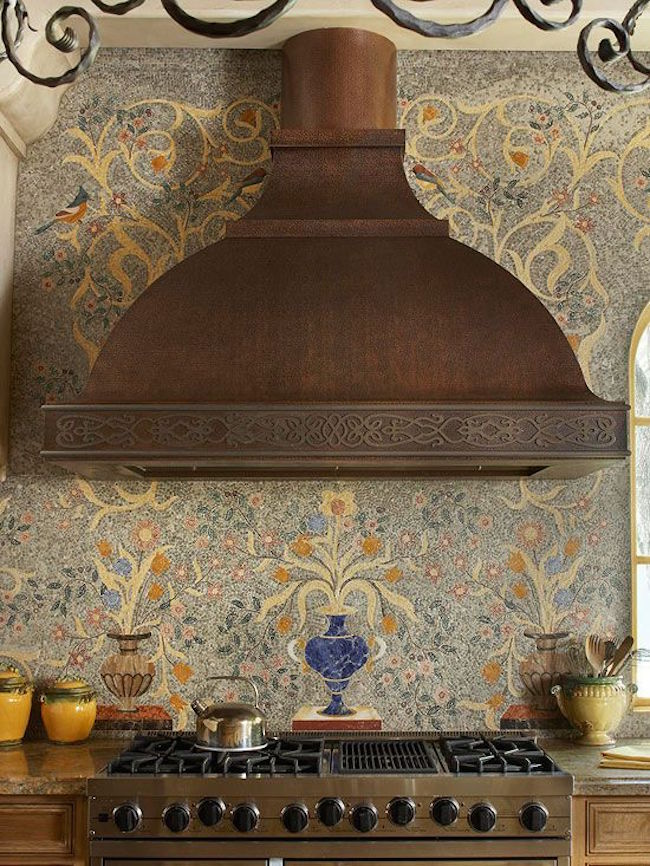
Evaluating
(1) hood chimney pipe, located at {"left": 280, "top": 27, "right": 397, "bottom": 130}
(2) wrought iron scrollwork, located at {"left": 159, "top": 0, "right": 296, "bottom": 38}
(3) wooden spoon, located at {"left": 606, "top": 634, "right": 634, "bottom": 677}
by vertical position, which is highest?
(1) hood chimney pipe, located at {"left": 280, "top": 27, "right": 397, "bottom": 130}

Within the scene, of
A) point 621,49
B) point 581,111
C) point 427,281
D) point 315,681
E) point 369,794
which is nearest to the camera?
point 621,49

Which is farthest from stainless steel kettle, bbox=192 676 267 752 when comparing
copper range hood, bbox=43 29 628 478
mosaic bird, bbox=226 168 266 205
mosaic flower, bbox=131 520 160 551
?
mosaic bird, bbox=226 168 266 205

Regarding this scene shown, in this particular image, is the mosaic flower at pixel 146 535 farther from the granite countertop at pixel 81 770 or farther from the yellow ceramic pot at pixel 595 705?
the yellow ceramic pot at pixel 595 705

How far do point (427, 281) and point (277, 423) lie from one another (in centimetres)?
55

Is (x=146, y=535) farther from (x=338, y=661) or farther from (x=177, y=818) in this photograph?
(x=177, y=818)

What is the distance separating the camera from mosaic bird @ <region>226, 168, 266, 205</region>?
11.0 ft

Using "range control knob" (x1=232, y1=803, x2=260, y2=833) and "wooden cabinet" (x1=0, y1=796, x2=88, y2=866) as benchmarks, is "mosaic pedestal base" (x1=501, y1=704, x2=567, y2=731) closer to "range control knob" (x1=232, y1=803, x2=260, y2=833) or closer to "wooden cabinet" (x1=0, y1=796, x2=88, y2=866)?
"range control knob" (x1=232, y1=803, x2=260, y2=833)

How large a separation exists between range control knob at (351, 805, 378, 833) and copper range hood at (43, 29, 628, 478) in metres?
0.82

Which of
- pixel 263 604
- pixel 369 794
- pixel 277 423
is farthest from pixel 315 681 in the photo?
pixel 277 423

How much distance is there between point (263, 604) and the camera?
3.21 meters

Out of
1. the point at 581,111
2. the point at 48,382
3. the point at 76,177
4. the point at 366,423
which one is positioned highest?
the point at 581,111

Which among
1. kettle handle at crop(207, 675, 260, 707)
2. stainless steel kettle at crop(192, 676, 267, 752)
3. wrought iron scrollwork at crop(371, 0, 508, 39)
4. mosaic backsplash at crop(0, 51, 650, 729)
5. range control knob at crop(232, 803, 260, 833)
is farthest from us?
mosaic backsplash at crop(0, 51, 650, 729)

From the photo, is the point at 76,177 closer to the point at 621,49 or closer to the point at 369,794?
the point at 369,794

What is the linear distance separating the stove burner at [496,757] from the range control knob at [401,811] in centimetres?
16
